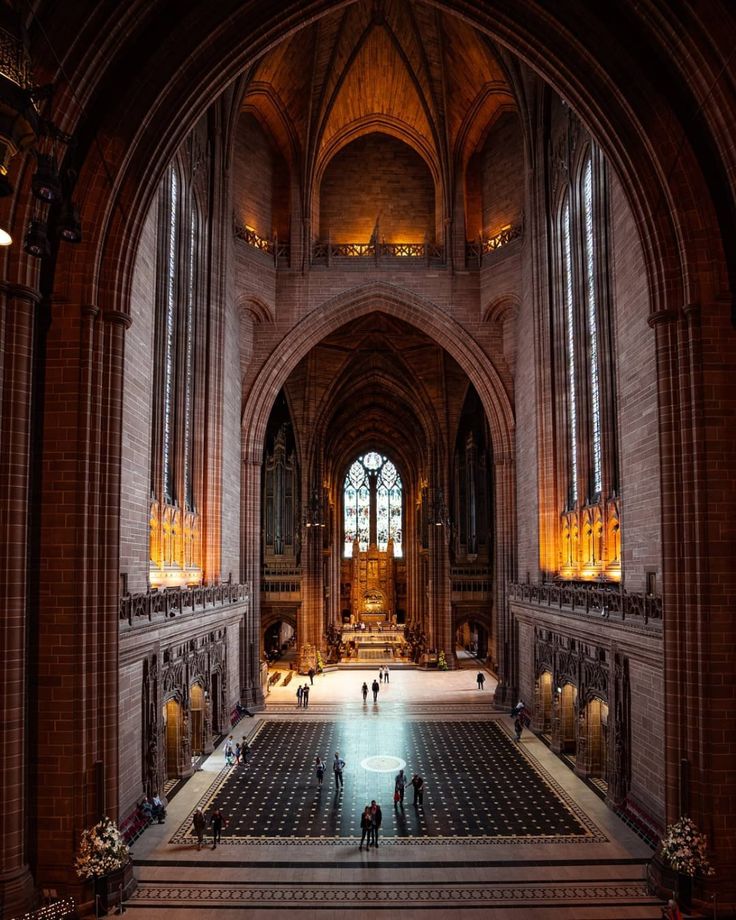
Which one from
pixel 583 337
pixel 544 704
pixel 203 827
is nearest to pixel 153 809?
pixel 203 827

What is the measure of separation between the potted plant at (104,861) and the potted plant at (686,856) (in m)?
8.71

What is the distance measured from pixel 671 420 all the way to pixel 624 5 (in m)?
→ 7.38

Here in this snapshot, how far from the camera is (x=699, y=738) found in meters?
12.2

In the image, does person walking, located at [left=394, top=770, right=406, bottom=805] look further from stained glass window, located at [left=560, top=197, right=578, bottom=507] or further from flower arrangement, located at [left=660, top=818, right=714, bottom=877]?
stained glass window, located at [left=560, top=197, right=578, bottom=507]

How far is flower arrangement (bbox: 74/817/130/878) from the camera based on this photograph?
11.7 metres

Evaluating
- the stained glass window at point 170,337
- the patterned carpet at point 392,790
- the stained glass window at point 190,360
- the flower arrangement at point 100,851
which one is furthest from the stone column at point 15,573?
the stained glass window at point 190,360

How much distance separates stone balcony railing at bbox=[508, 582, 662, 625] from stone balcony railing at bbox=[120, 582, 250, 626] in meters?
9.70

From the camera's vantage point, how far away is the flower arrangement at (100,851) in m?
11.7

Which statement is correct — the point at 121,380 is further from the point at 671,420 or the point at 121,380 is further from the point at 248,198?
the point at 248,198

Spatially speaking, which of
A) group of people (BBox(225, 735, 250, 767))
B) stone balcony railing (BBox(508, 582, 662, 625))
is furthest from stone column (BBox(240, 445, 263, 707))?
stone balcony railing (BBox(508, 582, 662, 625))

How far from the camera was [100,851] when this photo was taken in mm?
11828

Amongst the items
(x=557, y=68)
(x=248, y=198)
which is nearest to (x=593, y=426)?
(x=557, y=68)

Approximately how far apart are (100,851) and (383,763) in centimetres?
1062

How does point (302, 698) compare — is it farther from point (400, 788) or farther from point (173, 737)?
point (400, 788)
